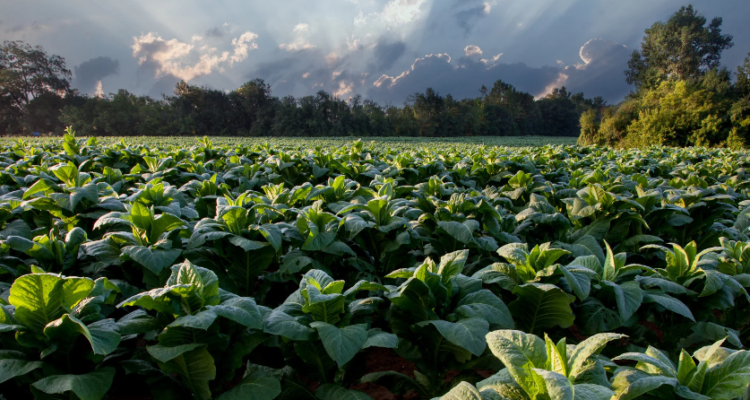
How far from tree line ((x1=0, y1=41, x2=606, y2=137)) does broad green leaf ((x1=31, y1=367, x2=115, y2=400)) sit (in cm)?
5830

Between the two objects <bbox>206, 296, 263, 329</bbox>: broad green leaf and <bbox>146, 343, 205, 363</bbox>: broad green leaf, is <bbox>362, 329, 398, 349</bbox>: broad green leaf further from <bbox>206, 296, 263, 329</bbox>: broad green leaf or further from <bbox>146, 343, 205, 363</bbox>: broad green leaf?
<bbox>146, 343, 205, 363</bbox>: broad green leaf

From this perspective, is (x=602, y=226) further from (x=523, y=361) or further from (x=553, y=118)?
(x=553, y=118)

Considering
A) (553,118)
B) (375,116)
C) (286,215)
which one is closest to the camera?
(286,215)

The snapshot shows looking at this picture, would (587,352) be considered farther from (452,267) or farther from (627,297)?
(627,297)

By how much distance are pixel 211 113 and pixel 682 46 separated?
76304mm

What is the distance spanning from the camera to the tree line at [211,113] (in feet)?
198

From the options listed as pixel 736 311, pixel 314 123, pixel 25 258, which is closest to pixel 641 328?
pixel 736 311

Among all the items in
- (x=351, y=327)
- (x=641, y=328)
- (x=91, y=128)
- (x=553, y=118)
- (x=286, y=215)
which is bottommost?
A: (x=641, y=328)

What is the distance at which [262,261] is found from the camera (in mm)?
2451

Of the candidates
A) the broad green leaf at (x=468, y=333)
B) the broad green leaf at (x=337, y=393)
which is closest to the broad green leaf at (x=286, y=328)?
the broad green leaf at (x=337, y=393)

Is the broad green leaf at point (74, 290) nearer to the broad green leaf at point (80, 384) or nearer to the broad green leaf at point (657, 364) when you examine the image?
the broad green leaf at point (80, 384)

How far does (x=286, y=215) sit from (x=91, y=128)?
7223cm

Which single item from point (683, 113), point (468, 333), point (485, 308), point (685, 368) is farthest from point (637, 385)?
point (683, 113)

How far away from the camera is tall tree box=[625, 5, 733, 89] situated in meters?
56.6
